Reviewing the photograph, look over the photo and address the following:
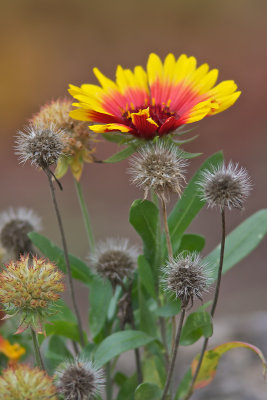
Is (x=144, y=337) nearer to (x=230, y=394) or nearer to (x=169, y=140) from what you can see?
(x=169, y=140)

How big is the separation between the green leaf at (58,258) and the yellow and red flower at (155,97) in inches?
8.2

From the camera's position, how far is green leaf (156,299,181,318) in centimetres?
85

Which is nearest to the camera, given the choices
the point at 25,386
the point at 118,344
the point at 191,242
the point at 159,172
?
the point at 25,386

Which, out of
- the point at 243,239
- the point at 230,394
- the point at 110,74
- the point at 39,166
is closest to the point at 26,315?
the point at 39,166

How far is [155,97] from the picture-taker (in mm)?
1001

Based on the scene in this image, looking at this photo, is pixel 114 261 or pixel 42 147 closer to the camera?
pixel 42 147

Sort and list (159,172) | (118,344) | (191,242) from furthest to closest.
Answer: (191,242), (118,344), (159,172)

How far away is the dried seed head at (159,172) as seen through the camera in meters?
0.76

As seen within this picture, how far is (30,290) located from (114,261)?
0.23 metres

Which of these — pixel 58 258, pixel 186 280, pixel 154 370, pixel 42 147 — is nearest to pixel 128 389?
pixel 154 370

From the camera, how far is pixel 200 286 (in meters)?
0.73

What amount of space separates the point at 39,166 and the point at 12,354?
1.19 ft

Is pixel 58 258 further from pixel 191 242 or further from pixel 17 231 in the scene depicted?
pixel 191 242

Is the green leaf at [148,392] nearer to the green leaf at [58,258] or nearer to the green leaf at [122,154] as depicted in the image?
the green leaf at [58,258]
